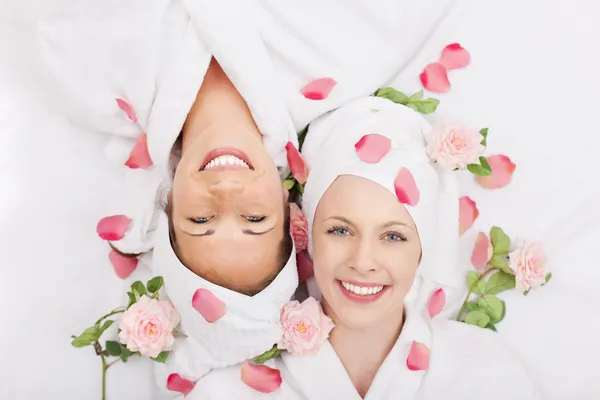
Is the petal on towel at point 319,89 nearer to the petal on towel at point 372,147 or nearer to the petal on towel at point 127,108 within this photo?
the petal on towel at point 372,147

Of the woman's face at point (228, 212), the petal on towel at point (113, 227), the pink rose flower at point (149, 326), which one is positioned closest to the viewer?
the woman's face at point (228, 212)

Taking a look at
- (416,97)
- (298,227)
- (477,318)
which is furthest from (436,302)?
(416,97)

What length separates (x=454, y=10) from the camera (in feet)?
5.41

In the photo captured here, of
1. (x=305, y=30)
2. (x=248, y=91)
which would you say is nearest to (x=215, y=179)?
(x=248, y=91)

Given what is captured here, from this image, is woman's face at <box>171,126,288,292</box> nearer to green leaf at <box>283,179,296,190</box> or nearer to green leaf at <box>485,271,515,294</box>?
green leaf at <box>283,179,296,190</box>

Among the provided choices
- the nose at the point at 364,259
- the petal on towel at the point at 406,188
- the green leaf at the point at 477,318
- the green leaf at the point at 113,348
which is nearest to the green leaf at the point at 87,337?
the green leaf at the point at 113,348

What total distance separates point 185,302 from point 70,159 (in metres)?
0.49

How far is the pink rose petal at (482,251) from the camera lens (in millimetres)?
1636

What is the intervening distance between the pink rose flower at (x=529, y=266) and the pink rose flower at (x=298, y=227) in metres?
0.45

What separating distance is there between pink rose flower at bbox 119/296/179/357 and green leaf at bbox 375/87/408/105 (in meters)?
0.63

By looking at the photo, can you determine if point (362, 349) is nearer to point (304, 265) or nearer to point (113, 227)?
point (304, 265)

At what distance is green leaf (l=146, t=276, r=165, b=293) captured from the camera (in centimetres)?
149

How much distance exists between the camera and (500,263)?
5.35 ft

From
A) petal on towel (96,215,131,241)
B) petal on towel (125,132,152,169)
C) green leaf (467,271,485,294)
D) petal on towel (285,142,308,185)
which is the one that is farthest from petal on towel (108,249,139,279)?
green leaf (467,271,485,294)
